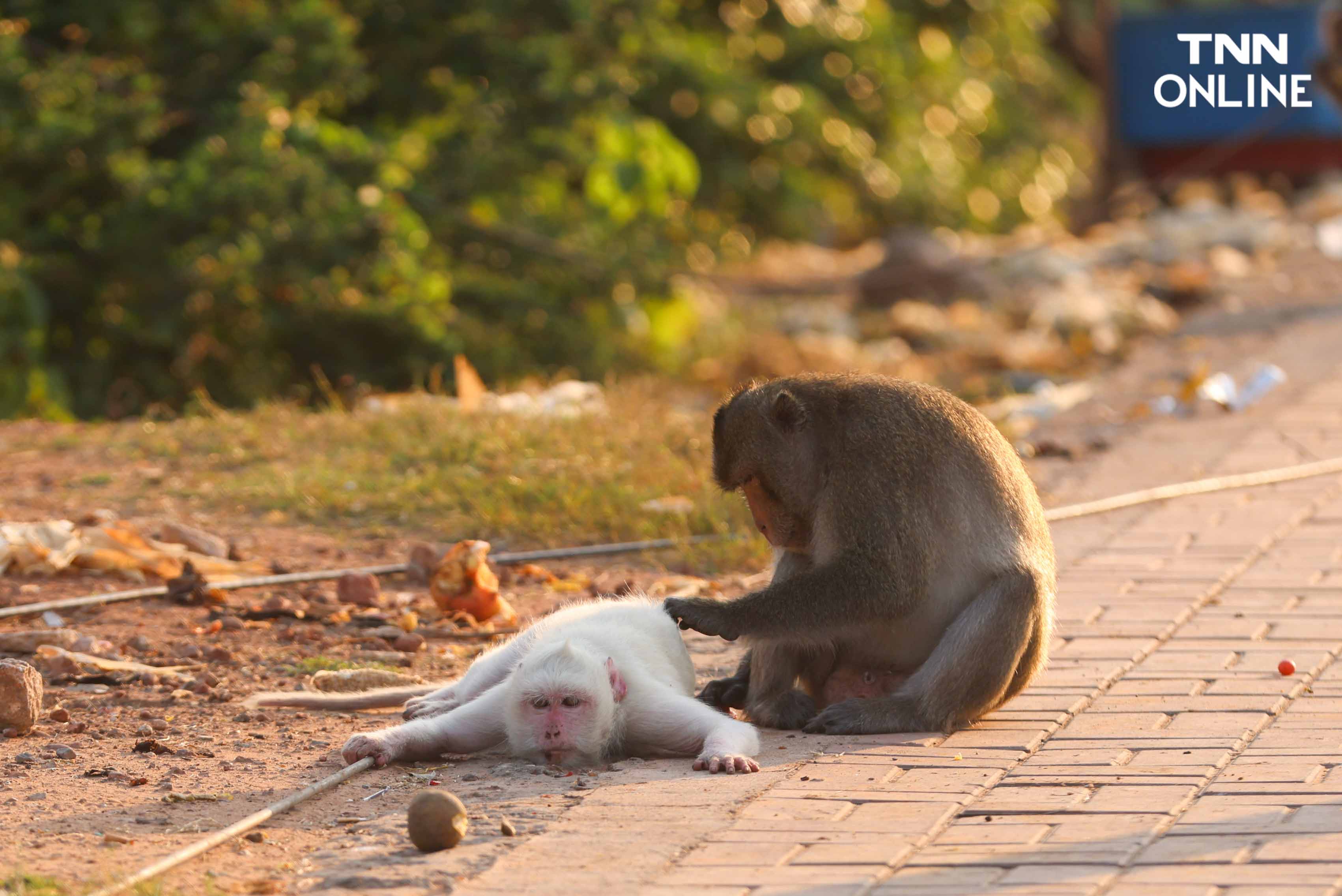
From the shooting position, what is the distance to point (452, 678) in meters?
6.21

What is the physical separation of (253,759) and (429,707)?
56 centimetres

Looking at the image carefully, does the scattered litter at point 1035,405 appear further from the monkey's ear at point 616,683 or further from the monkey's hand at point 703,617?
the monkey's ear at point 616,683

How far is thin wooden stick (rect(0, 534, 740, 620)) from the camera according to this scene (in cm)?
680

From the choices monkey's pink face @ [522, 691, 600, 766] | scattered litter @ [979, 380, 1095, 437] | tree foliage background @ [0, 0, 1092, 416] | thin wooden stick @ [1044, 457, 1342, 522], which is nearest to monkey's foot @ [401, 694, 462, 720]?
monkey's pink face @ [522, 691, 600, 766]

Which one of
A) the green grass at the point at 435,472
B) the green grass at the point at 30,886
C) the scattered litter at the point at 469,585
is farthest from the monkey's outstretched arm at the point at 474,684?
the green grass at the point at 435,472

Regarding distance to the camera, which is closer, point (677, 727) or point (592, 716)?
point (592, 716)

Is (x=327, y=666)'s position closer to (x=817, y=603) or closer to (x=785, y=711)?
(x=785, y=711)

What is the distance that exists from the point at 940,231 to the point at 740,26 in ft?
12.2

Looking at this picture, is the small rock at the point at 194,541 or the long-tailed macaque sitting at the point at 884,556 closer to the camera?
the long-tailed macaque sitting at the point at 884,556

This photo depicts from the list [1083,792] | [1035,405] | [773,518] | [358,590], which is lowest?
[1083,792]

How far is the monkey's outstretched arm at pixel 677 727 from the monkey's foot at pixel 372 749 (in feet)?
Answer: 2.17

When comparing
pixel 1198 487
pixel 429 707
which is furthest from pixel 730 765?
pixel 1198 487

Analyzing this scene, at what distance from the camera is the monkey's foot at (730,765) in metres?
4.93

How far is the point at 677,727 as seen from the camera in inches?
205
